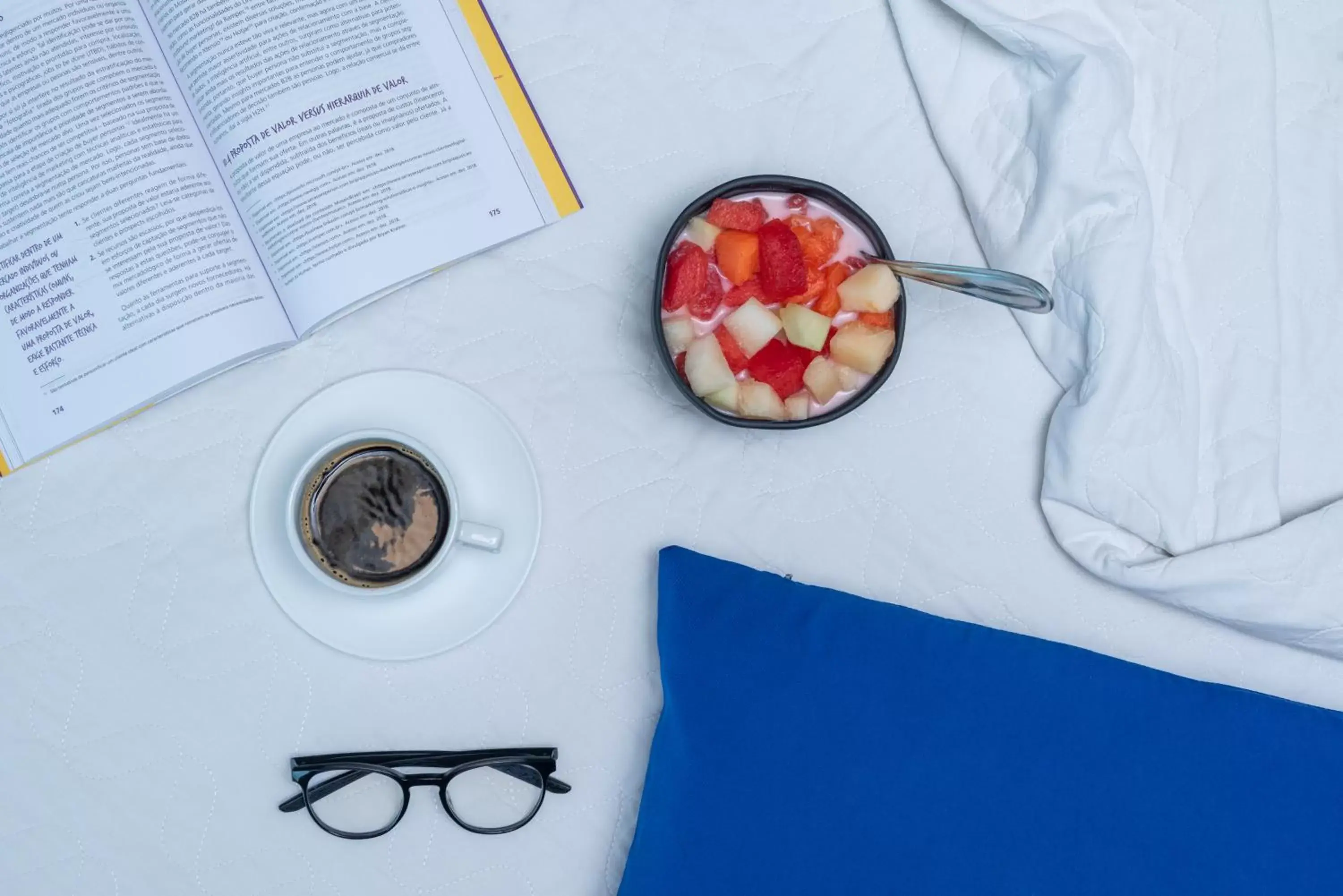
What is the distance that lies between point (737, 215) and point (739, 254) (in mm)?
24

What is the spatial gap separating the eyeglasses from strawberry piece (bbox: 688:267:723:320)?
0.96 ft

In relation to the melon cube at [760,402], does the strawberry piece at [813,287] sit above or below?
above

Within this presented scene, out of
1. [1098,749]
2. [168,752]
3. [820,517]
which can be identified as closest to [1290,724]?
[1098,749]

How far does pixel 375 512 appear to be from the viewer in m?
0.68

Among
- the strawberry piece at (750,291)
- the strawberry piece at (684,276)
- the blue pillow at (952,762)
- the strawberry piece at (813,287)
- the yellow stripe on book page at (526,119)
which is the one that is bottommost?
the blue pillow at (952,762)

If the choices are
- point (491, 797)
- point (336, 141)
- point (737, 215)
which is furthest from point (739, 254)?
point (491, 797)

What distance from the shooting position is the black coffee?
67 cm

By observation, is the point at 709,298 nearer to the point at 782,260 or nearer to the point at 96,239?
the point at 782,260

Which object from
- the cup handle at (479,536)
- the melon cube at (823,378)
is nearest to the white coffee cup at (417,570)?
the cup handle at (479,536)

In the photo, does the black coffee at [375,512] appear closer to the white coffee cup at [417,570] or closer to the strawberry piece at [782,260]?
the white coffee cup at [417,570]

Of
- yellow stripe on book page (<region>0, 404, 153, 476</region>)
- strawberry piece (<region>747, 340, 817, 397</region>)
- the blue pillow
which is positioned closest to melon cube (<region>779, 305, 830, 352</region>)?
strawberry piece (<region>747, 340, 817, 397</region>)

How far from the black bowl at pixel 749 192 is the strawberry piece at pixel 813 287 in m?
0.04

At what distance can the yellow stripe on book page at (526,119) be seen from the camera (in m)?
0.71

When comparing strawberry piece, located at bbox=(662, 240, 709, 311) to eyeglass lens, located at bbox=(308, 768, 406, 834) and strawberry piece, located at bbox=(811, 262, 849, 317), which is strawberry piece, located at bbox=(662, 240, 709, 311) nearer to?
strawberry piece, located at bbox=(811, 262, 849, 317)
